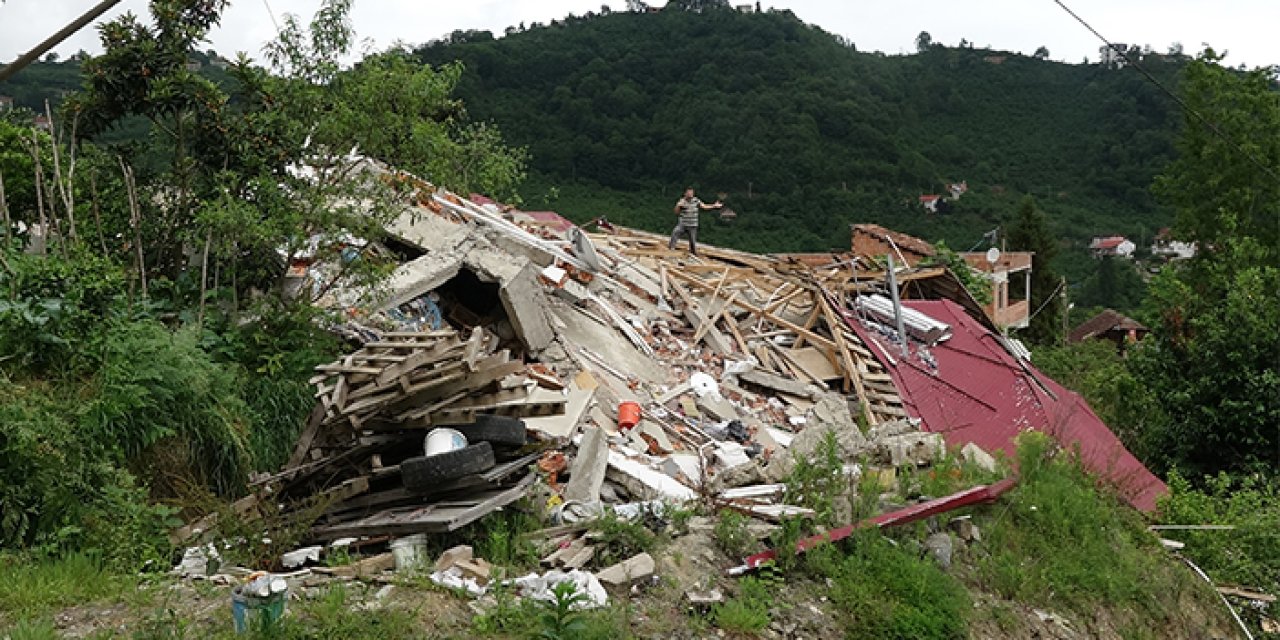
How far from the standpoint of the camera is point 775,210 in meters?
37.9

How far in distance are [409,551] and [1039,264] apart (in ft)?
114

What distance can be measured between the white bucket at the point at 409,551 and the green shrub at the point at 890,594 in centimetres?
227

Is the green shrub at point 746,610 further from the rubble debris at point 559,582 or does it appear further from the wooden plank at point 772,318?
the wooden plank at point 772,318

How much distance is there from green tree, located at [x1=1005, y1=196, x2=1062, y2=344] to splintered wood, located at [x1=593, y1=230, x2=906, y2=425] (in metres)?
23.7

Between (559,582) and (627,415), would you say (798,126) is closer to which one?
(627,415)

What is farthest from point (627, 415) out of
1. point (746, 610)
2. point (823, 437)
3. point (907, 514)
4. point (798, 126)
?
point (798, 126)

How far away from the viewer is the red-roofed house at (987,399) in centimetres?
1055

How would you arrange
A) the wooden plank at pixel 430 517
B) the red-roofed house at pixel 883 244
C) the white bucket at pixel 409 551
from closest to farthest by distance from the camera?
1. the white bucket at pixel 409 551
2. the wooden plank at pixel 430 517
3. the red-roofed house at pixel 883 244

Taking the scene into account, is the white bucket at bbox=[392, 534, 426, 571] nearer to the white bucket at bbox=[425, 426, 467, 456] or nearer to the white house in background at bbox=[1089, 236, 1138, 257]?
the white bucket at bbox=[425, 426, 467, 456]

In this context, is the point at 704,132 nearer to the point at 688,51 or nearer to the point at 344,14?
the point at 688,51

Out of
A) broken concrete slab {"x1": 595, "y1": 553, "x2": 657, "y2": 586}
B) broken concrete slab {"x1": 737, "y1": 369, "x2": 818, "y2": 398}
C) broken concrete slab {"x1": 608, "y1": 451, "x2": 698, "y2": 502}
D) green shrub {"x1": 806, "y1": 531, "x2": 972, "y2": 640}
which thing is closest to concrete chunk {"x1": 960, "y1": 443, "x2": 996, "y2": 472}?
green shrub {"x1": 806, "y1": 531, "x2": 972, "y2": 640}

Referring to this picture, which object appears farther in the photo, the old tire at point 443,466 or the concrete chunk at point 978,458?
the concrete chunk at point 978,458

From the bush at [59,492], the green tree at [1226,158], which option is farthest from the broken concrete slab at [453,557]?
the green tree at [1226,158]

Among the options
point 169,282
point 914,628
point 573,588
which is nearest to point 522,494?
point 573,588
